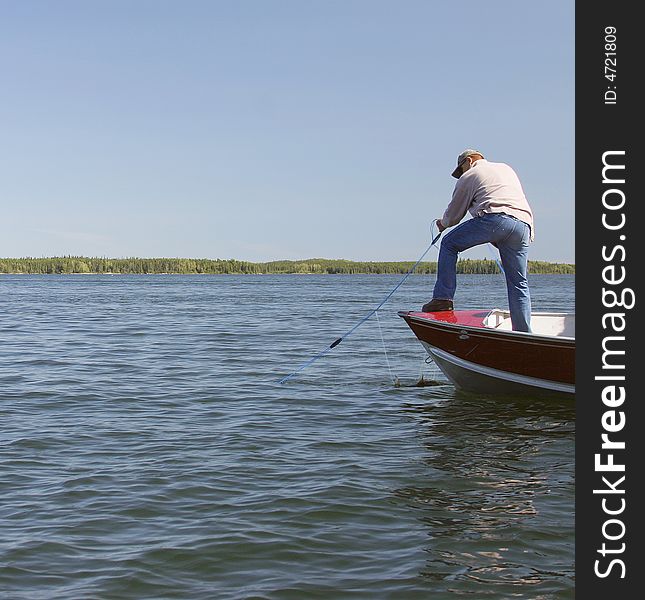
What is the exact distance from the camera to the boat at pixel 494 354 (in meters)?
9.16

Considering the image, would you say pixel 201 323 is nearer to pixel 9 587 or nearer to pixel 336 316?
pixel 336 316

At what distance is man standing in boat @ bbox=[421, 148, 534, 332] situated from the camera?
30.0 feet

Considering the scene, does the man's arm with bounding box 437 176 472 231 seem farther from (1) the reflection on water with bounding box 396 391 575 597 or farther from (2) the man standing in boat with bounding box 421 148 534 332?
(1) the reflection on water with bounding box 396 391 575 597

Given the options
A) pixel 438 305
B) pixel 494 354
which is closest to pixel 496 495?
pixel 494 354

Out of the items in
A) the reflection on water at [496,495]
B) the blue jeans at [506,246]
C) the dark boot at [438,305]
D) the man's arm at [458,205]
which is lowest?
the reflection on water at [496,495]

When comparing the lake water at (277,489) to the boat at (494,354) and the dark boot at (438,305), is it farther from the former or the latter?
the dark boot at (438,305)

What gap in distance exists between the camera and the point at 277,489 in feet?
20.4

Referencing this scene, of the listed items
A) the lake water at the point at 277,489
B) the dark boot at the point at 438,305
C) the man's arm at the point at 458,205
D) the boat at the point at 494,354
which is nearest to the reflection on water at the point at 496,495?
the lake water at the point at 277,489

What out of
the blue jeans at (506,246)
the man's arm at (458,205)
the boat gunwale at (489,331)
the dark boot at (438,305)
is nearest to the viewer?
the boat gunwale at (489,331)

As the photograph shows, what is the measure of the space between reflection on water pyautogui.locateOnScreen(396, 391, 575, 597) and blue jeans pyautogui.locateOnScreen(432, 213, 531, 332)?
1.22 metres

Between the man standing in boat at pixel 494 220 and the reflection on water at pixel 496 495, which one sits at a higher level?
the man standing in boat at pixel 494 220

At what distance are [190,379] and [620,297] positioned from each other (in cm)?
855

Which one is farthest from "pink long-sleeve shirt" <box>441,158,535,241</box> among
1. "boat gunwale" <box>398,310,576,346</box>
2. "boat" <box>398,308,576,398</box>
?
"boat" <box>398,308,576,398</box>

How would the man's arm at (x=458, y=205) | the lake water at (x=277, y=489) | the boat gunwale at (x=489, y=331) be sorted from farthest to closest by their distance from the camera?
the man's arm at (x=458, y=205), the boat gunwale at (x=489, y=331), the lake water at (x=277, y=489)
